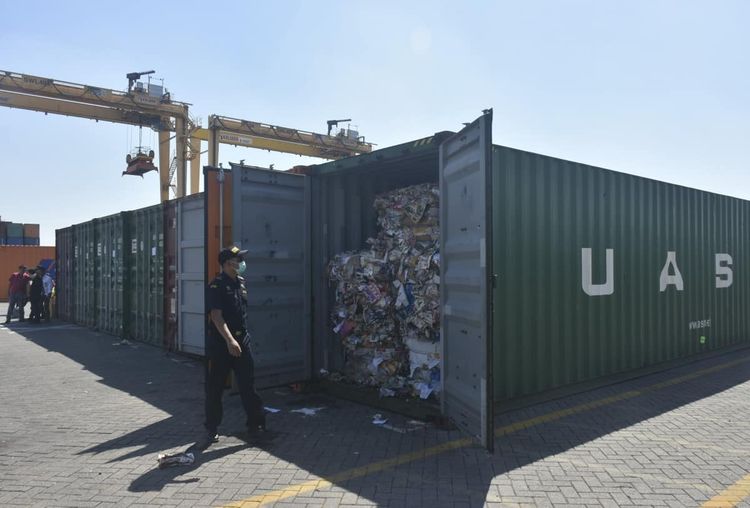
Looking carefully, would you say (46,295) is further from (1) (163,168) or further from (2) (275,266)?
(2) (275,266)

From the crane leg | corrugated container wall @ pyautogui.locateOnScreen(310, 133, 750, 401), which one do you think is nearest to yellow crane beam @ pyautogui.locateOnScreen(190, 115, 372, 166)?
the crane leg

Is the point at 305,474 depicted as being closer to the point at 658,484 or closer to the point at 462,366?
the point at 462,366

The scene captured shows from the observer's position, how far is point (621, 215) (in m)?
6.80

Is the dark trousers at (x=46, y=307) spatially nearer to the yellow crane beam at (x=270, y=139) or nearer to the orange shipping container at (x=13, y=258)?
the yellow crane beam at (x=270, y=139)

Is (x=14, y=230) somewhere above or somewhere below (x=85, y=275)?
above

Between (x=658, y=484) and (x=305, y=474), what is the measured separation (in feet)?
8.35

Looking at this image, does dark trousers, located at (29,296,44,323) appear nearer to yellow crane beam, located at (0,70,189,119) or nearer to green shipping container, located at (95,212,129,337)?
green shipping container, located at (95,212,129,337)

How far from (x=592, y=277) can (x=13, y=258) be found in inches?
1093

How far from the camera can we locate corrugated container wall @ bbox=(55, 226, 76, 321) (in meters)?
14.4

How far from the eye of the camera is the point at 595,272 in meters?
6.39

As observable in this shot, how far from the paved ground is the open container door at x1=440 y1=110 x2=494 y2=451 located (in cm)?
42

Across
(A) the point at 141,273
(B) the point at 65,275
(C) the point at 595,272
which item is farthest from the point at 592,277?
(B) the point at 65,275

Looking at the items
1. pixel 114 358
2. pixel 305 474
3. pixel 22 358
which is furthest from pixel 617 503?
pixel 22 358

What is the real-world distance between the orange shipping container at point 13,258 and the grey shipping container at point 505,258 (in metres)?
24.5
